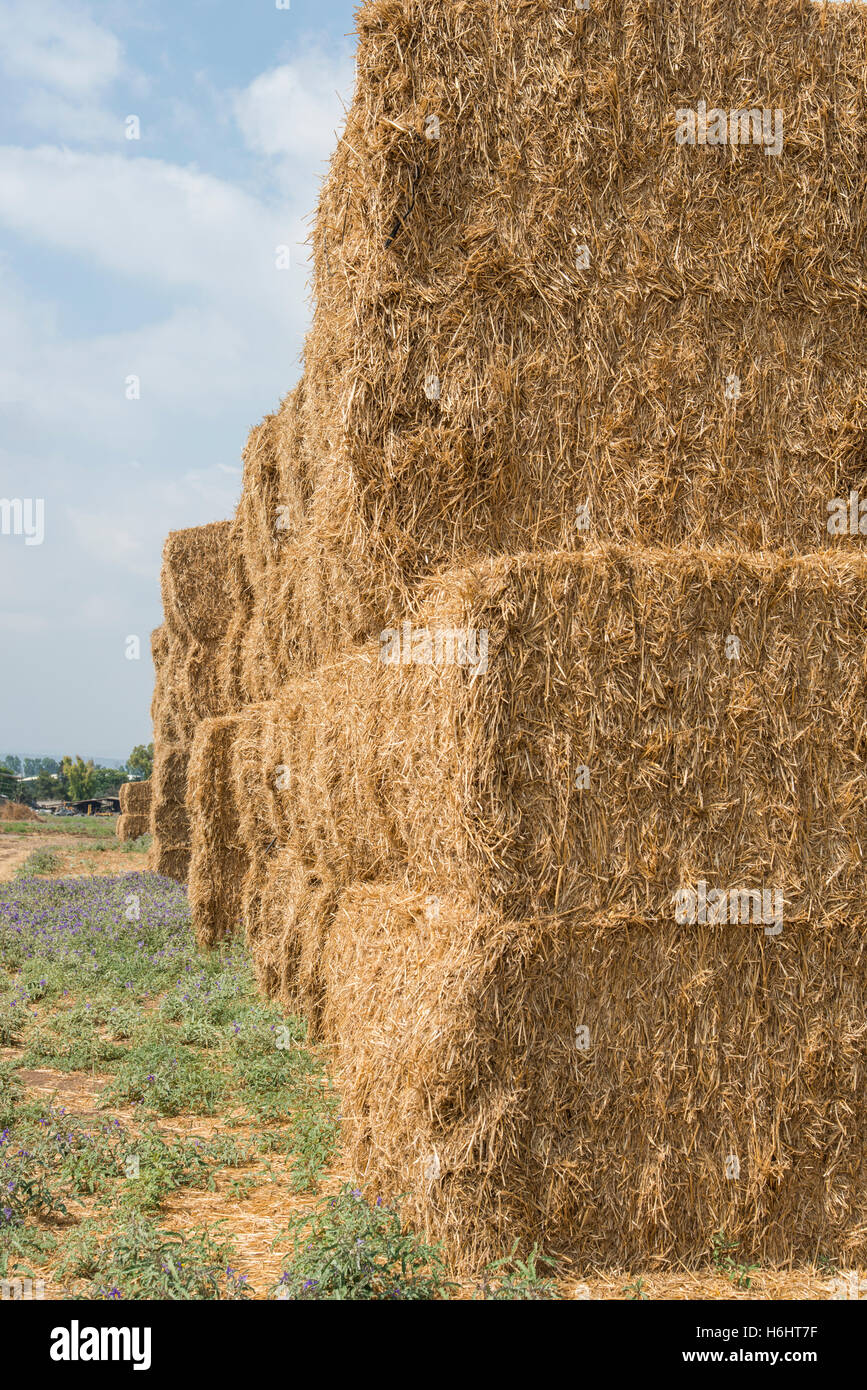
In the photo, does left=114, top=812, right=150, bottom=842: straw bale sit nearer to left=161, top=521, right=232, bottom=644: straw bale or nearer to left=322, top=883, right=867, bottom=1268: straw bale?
left=161, top=521, right=232, bottom=644: straw bale

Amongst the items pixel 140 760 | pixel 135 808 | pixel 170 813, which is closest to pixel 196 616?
pixel 170 813

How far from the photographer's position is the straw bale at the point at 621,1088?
Answer: 409 centimetres

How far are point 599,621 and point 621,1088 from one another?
1954 millimetres

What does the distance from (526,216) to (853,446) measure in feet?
6.69

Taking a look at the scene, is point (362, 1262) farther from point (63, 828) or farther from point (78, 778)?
point (78, 778)

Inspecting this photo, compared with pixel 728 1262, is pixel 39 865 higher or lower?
higher

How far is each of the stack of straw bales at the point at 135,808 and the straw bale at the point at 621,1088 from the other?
2038 cm

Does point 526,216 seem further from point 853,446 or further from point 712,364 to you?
point 853,446

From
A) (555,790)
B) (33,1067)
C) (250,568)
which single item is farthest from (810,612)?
(250,568)

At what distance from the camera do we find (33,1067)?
6.92 meters

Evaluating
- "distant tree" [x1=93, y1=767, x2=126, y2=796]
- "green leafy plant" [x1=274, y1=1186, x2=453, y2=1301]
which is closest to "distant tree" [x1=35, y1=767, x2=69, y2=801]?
"distant tree" [x1=93, y1=767, x2=126, y2=796]

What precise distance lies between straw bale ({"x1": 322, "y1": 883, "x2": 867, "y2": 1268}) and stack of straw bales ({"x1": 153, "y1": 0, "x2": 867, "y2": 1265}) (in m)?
0.01

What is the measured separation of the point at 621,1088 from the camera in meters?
4.28

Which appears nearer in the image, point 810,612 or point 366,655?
point 810,612
